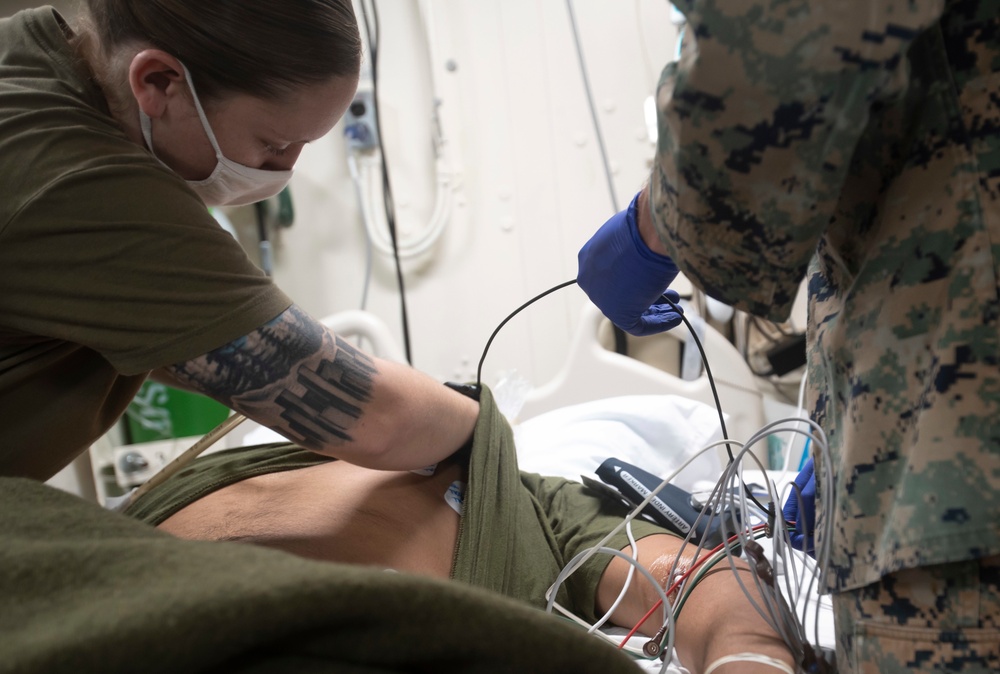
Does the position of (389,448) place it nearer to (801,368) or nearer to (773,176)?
(773,176)

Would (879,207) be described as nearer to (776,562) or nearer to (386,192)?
(776,562)

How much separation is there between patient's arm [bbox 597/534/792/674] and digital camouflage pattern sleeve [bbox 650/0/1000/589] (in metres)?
0.22

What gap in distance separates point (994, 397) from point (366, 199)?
6.43ft

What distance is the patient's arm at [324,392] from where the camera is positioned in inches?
34.2

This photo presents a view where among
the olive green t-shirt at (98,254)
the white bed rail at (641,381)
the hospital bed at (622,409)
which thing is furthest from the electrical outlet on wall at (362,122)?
the olive green t-shirt at (98,254)

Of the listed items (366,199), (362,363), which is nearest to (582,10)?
(366,199)

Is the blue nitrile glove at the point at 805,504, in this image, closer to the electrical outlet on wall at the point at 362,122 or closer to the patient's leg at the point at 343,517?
the patient's leg at the point at 343,517

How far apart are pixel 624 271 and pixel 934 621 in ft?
1.55

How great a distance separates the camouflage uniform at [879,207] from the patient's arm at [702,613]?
20cm

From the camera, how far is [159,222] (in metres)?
0.83

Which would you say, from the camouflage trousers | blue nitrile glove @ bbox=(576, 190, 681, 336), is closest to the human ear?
blue nitrile glove @ bbox=(576, 190, 681, 336)

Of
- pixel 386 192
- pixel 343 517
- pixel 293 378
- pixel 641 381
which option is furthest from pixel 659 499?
pixel 386 192

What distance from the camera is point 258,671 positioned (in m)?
0.41

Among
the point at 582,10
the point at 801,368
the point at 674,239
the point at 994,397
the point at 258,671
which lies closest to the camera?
the point at 258,671
